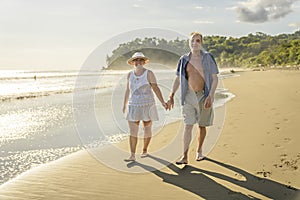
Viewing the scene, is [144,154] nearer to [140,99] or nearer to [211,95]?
[140,99]

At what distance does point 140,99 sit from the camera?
5410 millimetres

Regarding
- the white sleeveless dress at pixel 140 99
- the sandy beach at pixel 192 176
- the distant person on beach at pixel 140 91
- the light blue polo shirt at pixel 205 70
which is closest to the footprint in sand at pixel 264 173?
the sandy beach at pixel 192 176

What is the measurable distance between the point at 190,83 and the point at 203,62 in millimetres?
373

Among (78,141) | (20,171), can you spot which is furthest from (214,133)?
(20,171)

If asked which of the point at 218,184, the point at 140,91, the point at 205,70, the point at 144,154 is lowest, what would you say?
the point at 218,184

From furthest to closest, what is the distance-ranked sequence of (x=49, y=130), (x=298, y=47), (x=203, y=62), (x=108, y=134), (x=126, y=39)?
(x=298, y=47) < (x=49, y=130) < (x=108, y=134) < (x=126, y=39) < (x=203, y=62)

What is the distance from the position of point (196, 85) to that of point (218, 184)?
156 cm

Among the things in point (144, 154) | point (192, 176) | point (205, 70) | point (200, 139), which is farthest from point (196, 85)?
point (144, 154)

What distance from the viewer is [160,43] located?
5570 millimetres

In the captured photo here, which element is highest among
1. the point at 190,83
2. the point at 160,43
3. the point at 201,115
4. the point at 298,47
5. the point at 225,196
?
the point at 298,47

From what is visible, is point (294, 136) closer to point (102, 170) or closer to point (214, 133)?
point (214, 133)

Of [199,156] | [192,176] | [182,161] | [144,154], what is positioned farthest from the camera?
[144,154]

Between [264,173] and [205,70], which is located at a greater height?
[205,70]

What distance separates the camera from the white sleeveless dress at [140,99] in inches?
212
